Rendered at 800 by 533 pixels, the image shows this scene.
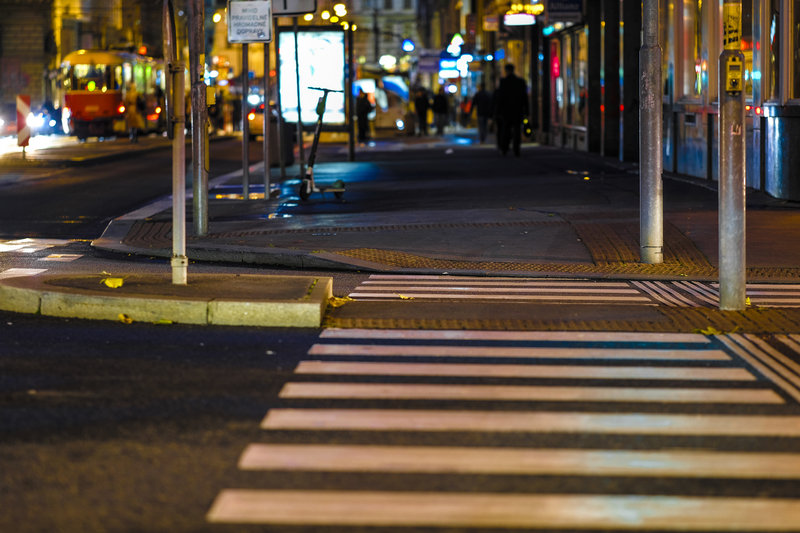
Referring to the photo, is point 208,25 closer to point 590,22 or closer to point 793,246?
point 590,22

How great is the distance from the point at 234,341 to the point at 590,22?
23315 millimetres

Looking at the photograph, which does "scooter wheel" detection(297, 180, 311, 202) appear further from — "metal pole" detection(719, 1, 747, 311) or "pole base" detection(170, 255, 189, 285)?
"metal pole" detection(719, 1, 747, 311)

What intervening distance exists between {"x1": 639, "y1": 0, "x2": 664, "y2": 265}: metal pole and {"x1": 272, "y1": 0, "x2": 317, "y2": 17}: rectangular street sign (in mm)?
9056

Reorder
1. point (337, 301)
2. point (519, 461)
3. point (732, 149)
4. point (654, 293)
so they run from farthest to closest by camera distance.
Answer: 1. point (654, 293)
2. point (337, 301)
3. point (732, 149)
4. point (519, 461)

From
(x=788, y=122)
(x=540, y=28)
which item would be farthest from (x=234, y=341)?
(x=540, y=28)

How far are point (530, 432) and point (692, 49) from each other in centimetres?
1764

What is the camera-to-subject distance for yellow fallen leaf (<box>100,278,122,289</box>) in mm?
8438

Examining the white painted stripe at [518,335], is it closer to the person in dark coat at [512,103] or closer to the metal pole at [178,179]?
the metal pole at [178,179]

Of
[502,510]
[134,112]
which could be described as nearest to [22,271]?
[502,510]

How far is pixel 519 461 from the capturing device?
15.6 ft

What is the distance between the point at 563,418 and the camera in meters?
5.43

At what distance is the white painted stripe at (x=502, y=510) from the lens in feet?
13.1

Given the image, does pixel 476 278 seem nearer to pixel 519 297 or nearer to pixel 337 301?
pixel 519 297

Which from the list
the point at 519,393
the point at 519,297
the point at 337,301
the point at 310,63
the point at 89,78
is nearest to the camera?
the point at 519,393
